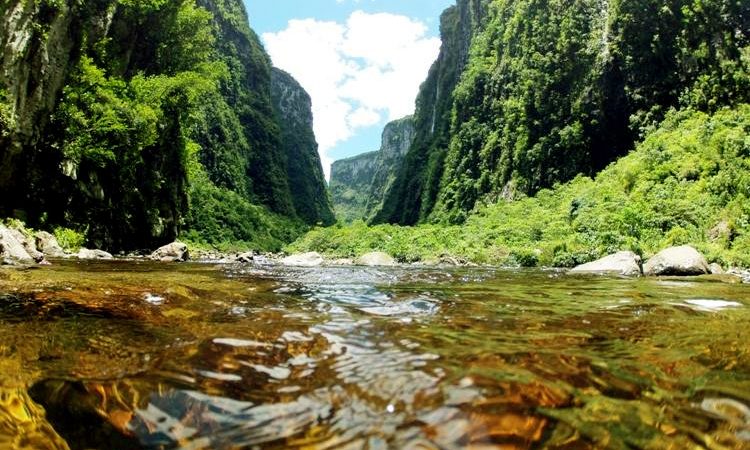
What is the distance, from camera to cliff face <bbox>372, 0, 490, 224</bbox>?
76.2 metres

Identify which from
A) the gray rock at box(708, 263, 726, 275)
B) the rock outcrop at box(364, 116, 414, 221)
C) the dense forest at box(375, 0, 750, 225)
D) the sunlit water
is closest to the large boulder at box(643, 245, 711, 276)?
the gray rock at box(708, 263, 726, 275)

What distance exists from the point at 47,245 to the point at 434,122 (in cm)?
7876

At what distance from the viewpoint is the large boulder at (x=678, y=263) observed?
36.2ft

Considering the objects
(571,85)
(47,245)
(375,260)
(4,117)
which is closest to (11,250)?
(47,245)

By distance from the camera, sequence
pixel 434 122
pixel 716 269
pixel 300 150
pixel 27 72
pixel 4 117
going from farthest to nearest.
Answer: pixel 300 150 < pixel 434 122 < pixel 27 72 < pixel 4 117 < pixel 716 269

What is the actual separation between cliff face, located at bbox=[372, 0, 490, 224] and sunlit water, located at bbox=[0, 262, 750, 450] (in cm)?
6965

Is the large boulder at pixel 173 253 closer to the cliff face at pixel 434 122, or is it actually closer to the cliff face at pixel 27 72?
the cliff face at pixel 27 72

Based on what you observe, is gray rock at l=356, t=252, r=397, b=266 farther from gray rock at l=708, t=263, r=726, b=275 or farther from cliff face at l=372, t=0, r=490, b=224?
cliff face at l=372, t=0, r=490, b=224

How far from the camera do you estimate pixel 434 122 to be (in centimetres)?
8988

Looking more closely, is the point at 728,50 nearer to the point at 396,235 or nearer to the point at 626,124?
the point at 626,124

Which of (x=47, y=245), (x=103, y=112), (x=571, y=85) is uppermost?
(x=571, y=85)

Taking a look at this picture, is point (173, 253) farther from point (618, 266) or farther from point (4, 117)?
point (618, 266)

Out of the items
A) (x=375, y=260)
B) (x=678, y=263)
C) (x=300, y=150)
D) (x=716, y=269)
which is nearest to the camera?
(x=678, y=263)

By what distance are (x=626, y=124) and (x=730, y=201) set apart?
24.2m
